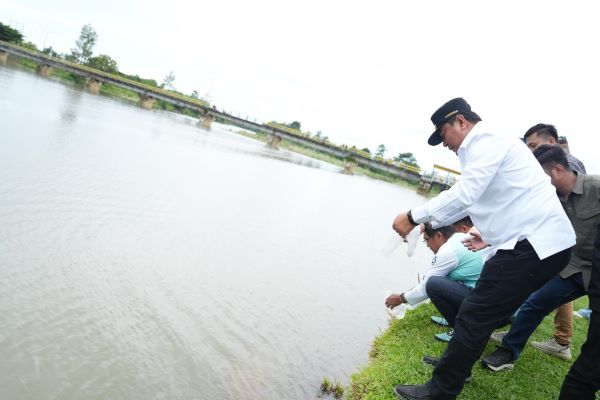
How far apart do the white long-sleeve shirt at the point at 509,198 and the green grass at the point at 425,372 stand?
1522 mm

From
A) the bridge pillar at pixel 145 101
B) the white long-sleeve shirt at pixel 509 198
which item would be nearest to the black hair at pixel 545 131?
the white long-sleeve shirt at pixel 509 198

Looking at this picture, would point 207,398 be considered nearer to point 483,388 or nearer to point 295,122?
point 483,388

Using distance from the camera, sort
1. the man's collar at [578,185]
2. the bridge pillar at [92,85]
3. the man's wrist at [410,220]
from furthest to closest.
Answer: the bridge pillar at [92,85] < the man's collar at [578,185] < the man's wrist at [410,220]

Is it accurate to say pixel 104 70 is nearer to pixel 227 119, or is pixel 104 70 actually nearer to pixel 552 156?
pixel 227 119

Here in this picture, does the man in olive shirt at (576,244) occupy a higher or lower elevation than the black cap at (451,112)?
lower

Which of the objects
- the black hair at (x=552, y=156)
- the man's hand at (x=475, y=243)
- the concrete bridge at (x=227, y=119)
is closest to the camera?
the man's hand at (x=475, y=243)

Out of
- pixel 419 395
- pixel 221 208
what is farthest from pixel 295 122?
pixel 419 395

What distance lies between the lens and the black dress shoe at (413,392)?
284cm

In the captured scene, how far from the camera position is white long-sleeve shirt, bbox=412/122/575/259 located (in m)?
2.46

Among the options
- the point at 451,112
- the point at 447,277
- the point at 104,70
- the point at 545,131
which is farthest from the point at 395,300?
the point at 104,70

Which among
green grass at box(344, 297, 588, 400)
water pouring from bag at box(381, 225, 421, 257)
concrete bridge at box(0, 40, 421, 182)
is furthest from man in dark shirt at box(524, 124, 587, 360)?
concrete bridge at box(0, 40, 421, 182)

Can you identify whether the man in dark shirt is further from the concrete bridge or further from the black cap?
the concrete bridge

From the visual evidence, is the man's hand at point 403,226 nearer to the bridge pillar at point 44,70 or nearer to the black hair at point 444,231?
the black hair at point 444,231

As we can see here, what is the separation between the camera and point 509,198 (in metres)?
2.51
